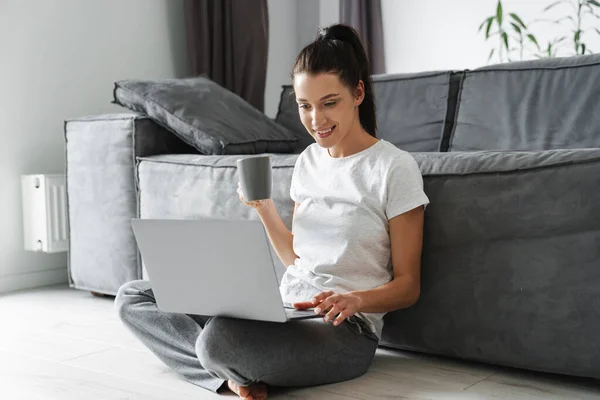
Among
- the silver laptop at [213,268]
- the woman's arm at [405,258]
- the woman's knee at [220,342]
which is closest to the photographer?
the silver laptop at [213,268]

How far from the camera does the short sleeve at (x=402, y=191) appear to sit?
171cm

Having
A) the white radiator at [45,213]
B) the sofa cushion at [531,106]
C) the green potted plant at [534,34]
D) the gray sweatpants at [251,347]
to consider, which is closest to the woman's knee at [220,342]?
the gray sweatpants at [251,347]

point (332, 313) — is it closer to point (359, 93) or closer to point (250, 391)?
point (250, 391)

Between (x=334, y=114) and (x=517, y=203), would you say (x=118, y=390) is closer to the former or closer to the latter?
(x=334, y=114)

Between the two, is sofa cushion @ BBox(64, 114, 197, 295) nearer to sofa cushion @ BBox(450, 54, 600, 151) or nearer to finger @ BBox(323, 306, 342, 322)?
sofa cushion @ BBox(450, 54, 600, 151)

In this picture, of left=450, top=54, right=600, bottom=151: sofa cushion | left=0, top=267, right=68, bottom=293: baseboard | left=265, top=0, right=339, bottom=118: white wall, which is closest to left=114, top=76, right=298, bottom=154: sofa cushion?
left=450, top=54, right=600, bottom=151: sofa cushion

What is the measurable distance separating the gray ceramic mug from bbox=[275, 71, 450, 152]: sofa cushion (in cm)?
109

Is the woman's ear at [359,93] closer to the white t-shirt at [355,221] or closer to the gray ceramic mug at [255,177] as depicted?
the white t-shirt at [355,221]

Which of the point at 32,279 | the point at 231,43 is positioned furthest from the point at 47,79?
the point at 231,43

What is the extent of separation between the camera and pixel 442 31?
3934 mm

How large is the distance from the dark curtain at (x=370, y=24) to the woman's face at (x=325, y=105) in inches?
95.8

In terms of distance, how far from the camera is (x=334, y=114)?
171 cm

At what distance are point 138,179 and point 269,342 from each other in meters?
1.16

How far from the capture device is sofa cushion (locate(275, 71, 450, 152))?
2635 millimetres
